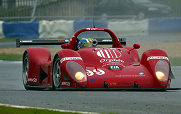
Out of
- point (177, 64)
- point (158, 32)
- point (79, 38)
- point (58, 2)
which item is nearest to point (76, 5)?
point (58, 2)

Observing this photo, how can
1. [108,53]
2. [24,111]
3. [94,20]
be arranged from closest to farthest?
[24,111] → [108,53] → [94,20]

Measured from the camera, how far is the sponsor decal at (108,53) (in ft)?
33.4

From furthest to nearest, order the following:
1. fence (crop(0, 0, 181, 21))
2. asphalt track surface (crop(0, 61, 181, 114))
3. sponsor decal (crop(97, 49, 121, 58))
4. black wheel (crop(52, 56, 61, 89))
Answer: fence (crop(0, 0, 181, 21)) < sponsor decal (crop(97, 49, 121, 58)) < black wheel (crop(52, 56, 61, 89)) < asphalt track surface (crop(0, 61, 181, 114))

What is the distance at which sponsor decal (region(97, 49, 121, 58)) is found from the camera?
10195 millimetres

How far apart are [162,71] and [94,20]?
18.2 metres

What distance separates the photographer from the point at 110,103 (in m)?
7.50

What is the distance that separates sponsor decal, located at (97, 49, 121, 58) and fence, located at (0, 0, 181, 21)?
1680cm

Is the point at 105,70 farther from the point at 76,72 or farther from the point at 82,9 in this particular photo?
the point at 82,9

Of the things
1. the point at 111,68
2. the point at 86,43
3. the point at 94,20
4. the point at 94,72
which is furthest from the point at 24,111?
the point at 94,20

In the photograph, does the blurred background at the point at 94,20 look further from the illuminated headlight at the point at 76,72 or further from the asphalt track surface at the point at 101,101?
the asphalt track surface at the point at 101,101

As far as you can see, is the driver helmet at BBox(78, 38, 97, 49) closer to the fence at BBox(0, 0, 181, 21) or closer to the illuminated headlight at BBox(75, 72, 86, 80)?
the illuminated headlight at BBox(75, 72, 86, 80)

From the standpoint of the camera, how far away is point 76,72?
939 cm

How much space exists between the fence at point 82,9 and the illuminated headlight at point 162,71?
17396mm

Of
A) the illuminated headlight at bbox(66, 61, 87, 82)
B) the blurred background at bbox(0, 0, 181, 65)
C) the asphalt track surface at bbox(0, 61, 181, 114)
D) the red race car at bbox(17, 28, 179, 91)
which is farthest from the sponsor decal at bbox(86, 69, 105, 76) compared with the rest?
the blurred background at bbox(0, 0, 181, 65)
